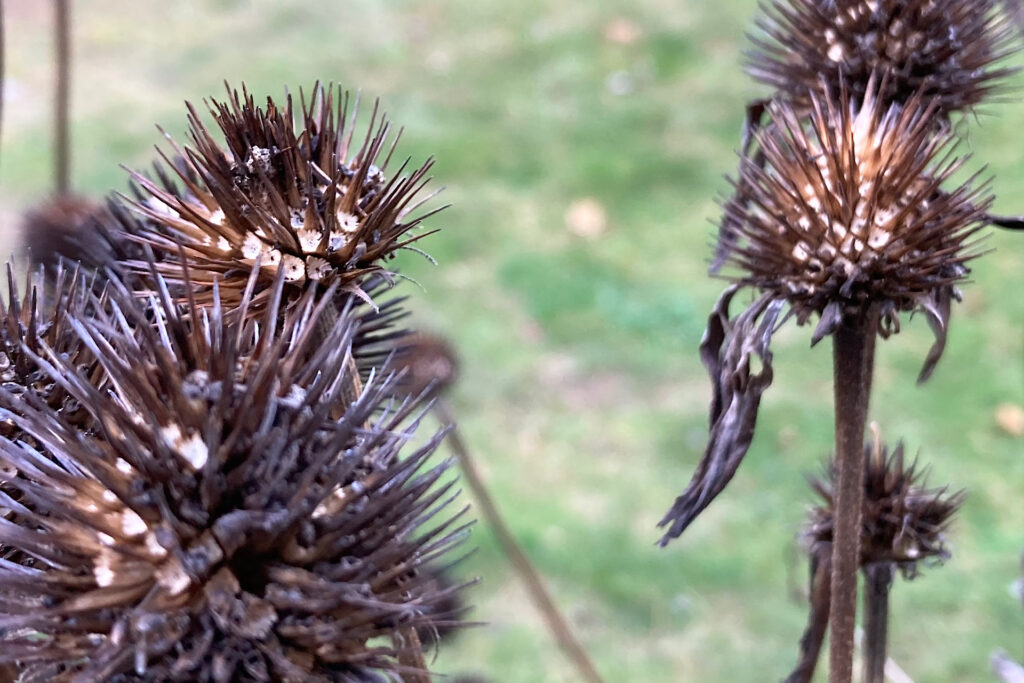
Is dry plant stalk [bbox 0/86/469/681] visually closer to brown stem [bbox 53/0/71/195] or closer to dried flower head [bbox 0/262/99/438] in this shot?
dried flower head [bbox 0/262/99/438]

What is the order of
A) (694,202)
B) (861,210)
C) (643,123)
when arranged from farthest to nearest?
(643,123), (694,202), (861,210)

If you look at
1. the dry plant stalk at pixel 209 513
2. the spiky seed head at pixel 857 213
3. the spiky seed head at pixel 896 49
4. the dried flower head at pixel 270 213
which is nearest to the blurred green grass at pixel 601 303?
the spiky seed head at pixel 896 49

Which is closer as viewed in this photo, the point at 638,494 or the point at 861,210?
the point at 861,210

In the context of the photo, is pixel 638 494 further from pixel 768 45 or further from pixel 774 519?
pixel 768 45

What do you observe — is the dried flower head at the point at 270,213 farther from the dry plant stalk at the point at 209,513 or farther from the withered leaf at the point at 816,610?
the withered leaf at the point at 816,610

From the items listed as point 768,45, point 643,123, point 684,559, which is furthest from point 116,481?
point 643,123

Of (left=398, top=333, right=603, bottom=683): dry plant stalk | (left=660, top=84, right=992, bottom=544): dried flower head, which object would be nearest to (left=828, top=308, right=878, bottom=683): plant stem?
(left=660, top=84, right=992, bottom=544): dried flower head

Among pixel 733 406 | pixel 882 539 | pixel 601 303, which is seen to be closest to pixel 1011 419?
pixel 601 303
